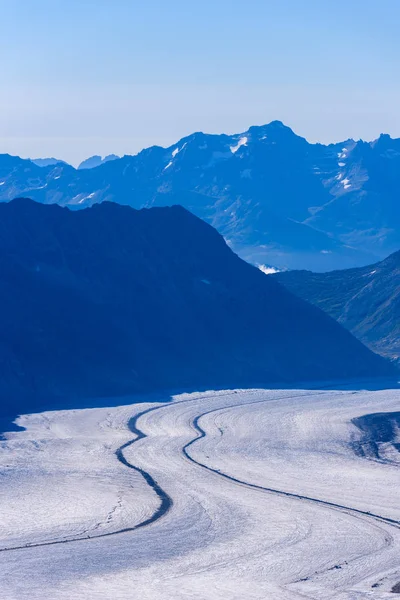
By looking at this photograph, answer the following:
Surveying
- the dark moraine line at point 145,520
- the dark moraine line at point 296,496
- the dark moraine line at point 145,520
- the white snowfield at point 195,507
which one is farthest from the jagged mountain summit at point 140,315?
the dark moraine line at point 296,496

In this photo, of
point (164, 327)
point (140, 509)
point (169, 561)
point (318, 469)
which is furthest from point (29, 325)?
point (169, 561)

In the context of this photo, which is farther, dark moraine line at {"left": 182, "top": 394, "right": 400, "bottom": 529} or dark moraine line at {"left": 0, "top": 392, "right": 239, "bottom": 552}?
dark moraine line at {"left": 182, "top": 394, "right": 400, "bottom": 529}

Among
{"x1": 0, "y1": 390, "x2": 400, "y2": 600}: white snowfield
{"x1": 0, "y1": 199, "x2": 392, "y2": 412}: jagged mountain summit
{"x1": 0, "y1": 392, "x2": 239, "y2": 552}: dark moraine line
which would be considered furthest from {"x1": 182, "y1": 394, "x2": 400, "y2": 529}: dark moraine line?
{"x1": 0, "y1": 199, "x2": 392, "y2": 412}: jagged mountain summit

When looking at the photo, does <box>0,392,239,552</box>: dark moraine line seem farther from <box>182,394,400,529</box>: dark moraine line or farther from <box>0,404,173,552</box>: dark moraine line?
<box>182,394,400,529</box>: dark moraine line

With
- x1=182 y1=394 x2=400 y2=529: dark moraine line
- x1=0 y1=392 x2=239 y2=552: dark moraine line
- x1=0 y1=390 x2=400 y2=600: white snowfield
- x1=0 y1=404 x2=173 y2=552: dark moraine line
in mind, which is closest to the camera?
x1=0 y1=390 x2=400 y2=600: white snowfield

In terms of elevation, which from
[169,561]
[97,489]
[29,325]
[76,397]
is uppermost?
[29,325]

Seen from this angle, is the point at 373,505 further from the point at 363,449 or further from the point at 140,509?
the point at 363,449

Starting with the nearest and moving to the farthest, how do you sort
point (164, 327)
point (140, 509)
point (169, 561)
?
point (169, 561)
point (140, 509)
point (164, 327)
